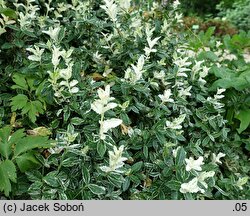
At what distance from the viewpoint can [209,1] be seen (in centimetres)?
1146

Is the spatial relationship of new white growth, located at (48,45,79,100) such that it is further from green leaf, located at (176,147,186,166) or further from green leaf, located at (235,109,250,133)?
green leaf, located at (235,109,250,133)

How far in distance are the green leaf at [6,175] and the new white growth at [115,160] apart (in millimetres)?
338

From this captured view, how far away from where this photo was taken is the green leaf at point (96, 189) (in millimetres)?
1664

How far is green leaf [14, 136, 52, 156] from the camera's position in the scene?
1636 mm

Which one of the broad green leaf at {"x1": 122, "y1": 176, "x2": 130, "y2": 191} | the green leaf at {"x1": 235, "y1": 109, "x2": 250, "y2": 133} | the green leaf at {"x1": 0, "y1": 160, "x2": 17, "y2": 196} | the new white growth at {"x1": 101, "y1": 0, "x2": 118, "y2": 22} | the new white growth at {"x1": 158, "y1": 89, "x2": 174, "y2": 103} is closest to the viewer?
the green leaf at {"x1": 0, "y1": 160, "x2": 17, "y2": 196}

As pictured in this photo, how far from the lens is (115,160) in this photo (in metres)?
1.65


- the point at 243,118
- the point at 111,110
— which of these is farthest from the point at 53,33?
the point at 243,118

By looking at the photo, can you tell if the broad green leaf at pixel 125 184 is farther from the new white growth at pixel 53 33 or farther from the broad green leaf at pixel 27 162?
the new white growth at pixel 53 33

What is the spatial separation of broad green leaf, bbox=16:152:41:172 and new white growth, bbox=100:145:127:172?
27cm

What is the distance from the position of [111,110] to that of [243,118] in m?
0.88

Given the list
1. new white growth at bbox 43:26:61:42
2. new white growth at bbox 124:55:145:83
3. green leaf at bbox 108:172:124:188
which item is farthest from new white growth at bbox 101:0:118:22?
green leaf at bbox 108:172:124:188

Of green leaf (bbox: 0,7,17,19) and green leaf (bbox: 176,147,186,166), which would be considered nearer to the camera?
green leaf (bbox: 176,147,186,166)

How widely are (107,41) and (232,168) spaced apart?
0.93 meters

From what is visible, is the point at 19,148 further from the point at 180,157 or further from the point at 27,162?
the point at 180,157
